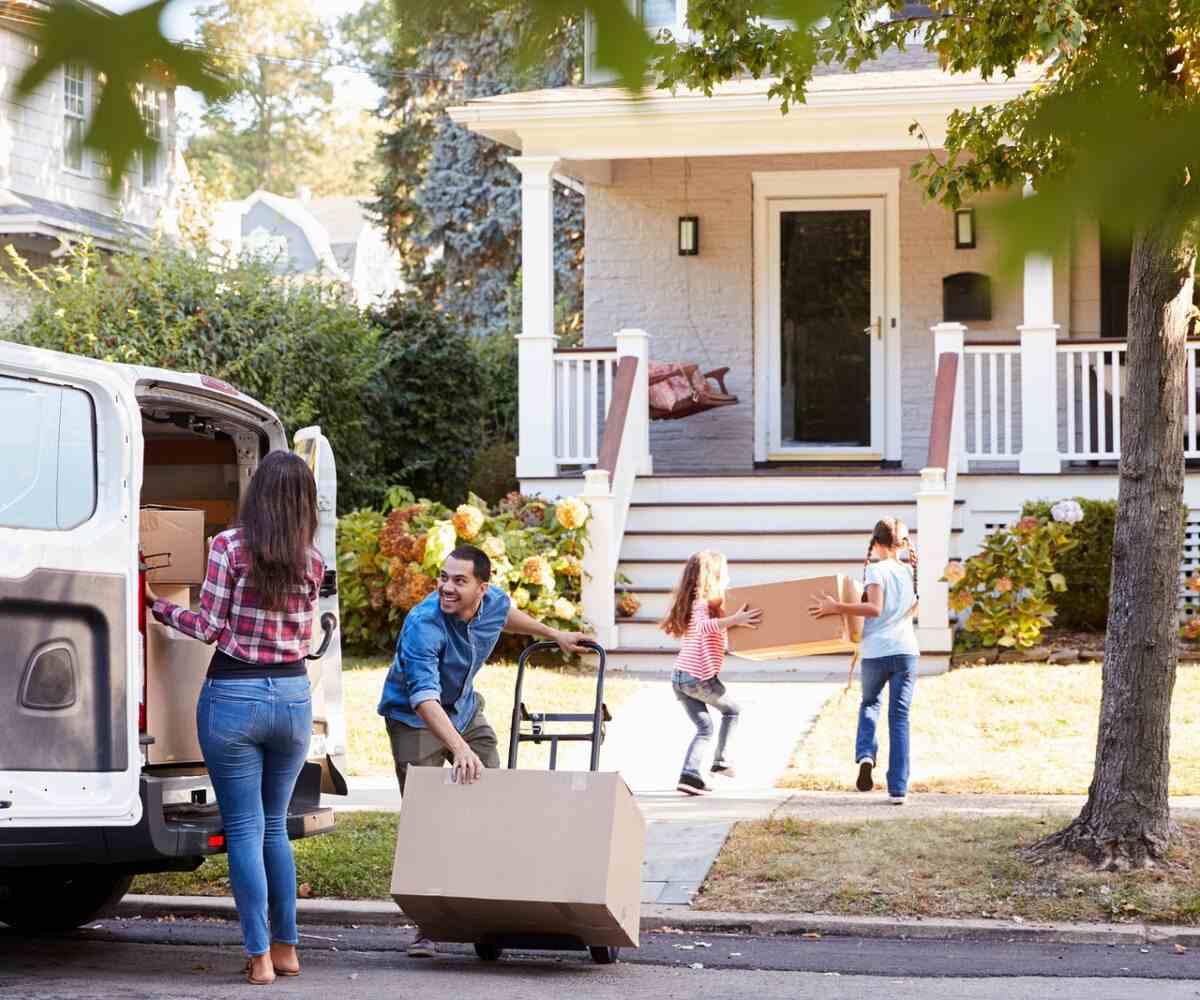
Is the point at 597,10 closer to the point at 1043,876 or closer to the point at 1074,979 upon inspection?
the point at 1074,979

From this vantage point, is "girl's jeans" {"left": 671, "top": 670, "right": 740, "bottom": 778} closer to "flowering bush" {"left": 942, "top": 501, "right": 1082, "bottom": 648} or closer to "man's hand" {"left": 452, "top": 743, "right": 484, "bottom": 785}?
"man's hand" {"left": 452, "top": 743, "right": 484, "bottom": 785}

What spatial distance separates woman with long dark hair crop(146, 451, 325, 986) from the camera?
231 inches

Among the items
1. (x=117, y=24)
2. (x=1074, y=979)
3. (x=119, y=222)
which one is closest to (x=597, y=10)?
(x=117, y=24)

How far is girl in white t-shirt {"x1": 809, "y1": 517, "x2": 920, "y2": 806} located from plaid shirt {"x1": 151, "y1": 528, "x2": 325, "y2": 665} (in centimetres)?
382

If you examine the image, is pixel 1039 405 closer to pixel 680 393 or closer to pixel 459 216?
pixel 680 393

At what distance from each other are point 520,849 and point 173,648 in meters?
1.46

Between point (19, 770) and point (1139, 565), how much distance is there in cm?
467

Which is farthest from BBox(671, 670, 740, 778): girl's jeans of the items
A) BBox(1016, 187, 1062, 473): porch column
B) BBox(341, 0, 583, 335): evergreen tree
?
BBox(341, 0, 583, 335): evergreen tree

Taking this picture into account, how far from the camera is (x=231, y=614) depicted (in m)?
5.90

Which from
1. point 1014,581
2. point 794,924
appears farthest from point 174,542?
point 1014,581

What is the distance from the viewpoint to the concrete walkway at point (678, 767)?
26.1 ft

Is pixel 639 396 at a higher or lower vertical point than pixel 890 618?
higher

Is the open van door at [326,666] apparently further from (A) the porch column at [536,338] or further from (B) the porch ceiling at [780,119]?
(A) the porch column at [536,338]

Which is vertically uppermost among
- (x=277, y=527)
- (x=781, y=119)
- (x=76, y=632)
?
(x=781, y=119)
